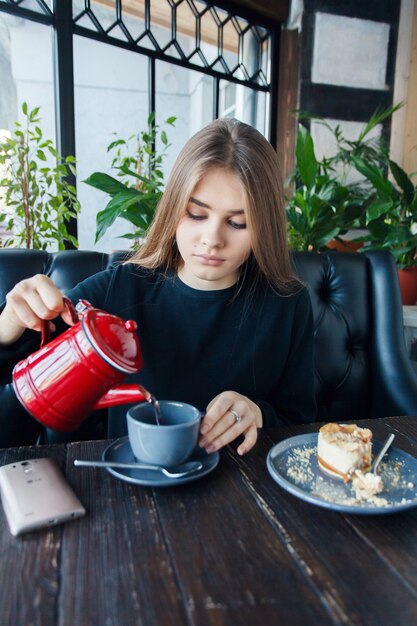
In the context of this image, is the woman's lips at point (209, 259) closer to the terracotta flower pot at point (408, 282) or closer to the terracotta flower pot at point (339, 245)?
the terracotta flower pot at point (408, 282)

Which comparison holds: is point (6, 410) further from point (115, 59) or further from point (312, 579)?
point (115, 59)

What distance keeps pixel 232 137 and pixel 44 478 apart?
702 mm

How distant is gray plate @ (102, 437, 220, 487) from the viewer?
593mm

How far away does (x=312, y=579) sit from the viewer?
455mm

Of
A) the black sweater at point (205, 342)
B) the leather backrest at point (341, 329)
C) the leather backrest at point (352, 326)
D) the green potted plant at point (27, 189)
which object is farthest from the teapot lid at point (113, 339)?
the green potted plant at point (27, 189)

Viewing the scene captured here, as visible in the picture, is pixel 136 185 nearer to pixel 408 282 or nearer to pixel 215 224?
pixel 408 282

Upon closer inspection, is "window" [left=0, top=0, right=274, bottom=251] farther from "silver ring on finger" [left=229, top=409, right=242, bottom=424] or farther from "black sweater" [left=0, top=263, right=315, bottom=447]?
"silver ring on finger" [left=229, top=409, right=242, bottom=424]

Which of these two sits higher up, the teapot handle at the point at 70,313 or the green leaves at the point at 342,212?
the green leaves at the point at 342,212

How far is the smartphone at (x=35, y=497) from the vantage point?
51cm

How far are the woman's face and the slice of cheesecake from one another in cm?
39

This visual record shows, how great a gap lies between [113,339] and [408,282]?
1.80 metres

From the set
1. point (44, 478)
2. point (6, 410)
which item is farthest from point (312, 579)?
point (6, 410)

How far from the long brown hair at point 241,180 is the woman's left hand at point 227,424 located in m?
0.35

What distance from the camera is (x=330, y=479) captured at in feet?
2.10
